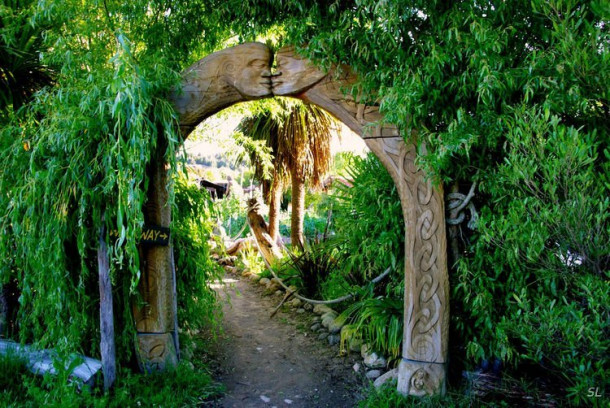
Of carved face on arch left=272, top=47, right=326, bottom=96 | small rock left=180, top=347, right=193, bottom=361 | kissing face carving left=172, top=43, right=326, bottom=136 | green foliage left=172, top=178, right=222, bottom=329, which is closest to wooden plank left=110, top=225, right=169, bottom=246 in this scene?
green foliage left=172, top=178, right=222, bottom=329

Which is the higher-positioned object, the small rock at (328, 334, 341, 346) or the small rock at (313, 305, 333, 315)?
the small rock at (313, 305, 333, 315)

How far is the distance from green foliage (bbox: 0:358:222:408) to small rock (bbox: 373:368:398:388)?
1.38m

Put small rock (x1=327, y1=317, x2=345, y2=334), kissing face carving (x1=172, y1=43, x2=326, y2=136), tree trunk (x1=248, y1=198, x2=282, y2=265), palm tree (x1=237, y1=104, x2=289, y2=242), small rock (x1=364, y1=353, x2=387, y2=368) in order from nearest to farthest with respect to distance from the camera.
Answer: kissing face carving (x1=172, y1=43, x2=326, y2=136) → small rock (x1=364, y1=353, x2=387, y2=368) → small rock (x1=327, y1=317, x2=345, y2=334) → palm tree (x1=237, y1=104, x2=289, y2=242) → tree trunk (x1=248, y1=198, x2=282, y2=265)

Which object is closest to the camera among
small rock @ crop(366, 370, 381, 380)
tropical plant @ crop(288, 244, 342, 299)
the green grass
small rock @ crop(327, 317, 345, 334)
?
the green grass

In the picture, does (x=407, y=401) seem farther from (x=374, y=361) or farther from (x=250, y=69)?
(x=250, y=69)

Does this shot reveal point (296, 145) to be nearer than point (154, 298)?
No

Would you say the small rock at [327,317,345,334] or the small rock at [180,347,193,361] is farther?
the small rock at [327,317,345,334]

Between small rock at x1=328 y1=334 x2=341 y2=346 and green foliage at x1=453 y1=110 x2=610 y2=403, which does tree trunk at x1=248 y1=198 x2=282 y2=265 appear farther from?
green foliage at x1=453 y1=110 x2=610 y2=403

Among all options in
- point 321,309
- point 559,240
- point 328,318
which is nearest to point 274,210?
point 321,309

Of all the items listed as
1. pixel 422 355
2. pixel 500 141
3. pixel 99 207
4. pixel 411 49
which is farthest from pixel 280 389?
pixel 411 49

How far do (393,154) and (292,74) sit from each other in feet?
3.38

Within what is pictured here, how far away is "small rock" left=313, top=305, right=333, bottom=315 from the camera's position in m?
6.13

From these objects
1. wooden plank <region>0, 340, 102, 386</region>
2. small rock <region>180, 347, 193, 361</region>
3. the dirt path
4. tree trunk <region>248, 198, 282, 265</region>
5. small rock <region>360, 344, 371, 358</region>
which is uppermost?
tree trunk <region>248, 198, 282, 265</region>

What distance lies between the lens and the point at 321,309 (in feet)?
20.5
